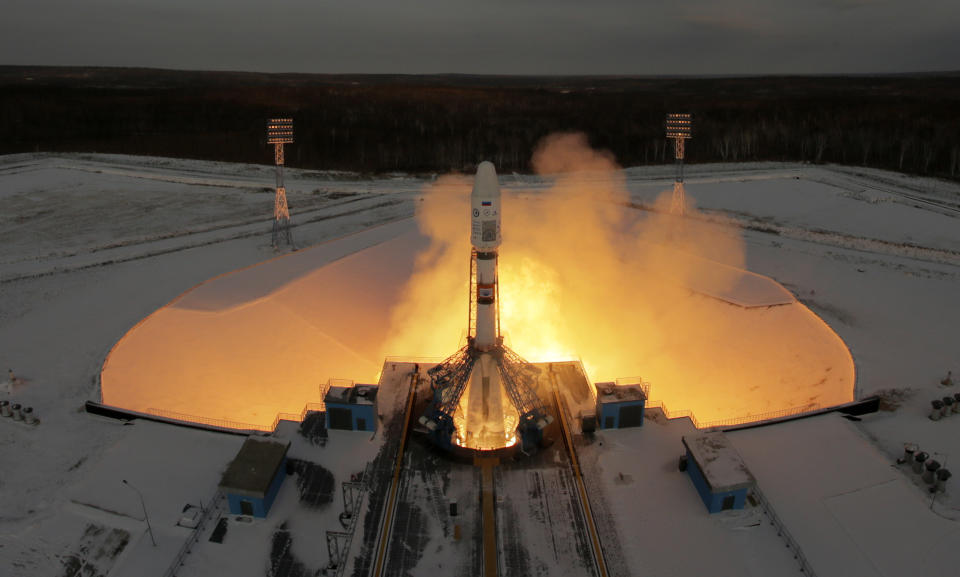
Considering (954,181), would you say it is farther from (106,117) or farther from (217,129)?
(106,117)

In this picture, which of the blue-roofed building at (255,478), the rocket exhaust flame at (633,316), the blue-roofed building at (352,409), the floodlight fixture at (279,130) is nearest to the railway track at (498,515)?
the blue-roofed building at (352,409)

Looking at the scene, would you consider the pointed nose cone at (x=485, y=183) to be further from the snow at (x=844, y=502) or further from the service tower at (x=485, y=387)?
the snow at (x=844, y=502)

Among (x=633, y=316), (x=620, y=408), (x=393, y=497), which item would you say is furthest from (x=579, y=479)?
(x=633, y=316)

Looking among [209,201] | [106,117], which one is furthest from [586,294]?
[106,117]

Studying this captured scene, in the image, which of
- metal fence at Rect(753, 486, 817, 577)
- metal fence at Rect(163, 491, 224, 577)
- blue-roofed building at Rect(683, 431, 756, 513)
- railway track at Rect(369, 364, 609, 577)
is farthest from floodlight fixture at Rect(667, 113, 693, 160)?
metal fence at Rect(163, 491, 224, 577)

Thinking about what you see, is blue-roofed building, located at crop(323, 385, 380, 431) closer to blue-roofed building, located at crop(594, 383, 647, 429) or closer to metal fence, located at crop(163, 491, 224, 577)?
metal fence, located at crop(163, 491, 224, 577)

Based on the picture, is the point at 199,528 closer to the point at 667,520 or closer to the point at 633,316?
the point at 667,520
